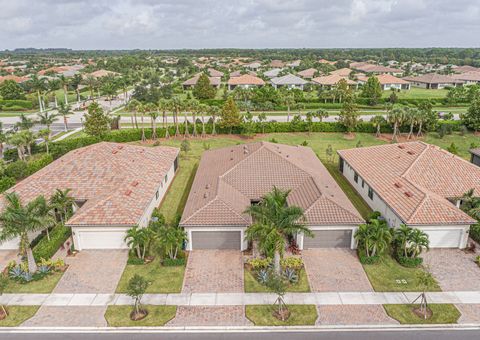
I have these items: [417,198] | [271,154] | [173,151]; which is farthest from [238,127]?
[417,198]

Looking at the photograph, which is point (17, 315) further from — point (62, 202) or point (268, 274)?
point (268, 274)

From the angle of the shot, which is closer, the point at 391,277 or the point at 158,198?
the point at 391,277

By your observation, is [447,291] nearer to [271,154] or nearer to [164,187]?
[271,154]

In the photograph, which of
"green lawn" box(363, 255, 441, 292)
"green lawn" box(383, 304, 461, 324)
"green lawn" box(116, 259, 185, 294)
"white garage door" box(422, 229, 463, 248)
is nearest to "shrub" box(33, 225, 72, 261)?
"green lawn" box(116, 259, 185, 294)

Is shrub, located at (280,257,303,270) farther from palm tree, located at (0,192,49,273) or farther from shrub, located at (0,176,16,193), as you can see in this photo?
shrub, located at (0,176,16,193)

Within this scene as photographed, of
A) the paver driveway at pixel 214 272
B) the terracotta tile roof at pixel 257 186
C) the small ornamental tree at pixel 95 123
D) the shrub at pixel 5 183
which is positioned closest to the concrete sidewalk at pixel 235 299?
the paver driveway at pixel 214 272

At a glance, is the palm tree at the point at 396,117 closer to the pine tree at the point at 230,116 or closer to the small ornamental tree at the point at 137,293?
the pine tree at the point at 230,116

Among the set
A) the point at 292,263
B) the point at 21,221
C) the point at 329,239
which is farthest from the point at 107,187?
the point at 329,239
